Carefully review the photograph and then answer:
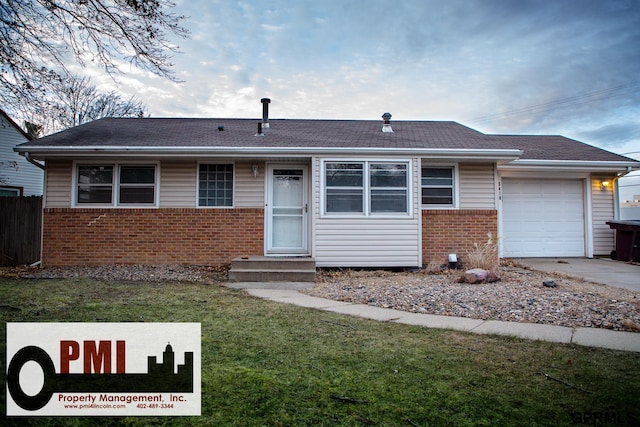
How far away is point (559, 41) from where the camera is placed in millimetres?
9344

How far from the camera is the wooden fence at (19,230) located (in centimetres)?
1019

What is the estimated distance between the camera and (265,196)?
931 centimetres

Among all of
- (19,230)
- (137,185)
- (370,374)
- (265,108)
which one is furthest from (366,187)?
(19,230)

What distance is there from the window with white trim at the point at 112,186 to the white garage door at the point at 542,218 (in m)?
9.58

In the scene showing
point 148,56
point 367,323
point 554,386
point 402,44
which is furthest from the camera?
point 402,44

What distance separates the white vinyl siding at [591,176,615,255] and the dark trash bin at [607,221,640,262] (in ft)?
0.99

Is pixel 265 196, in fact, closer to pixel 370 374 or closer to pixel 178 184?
pixel 178 184

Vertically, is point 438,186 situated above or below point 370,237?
above

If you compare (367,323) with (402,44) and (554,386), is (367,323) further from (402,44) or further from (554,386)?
A: (402,44)

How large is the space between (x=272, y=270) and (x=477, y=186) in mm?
5455

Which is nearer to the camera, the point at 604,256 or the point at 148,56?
the point at 148,56

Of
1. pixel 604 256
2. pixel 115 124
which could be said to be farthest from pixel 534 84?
pixel 115 124

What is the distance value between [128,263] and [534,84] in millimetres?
15034

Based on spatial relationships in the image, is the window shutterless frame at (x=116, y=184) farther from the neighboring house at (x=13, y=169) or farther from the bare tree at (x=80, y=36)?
the neighboring house at (x=13, y=169)
